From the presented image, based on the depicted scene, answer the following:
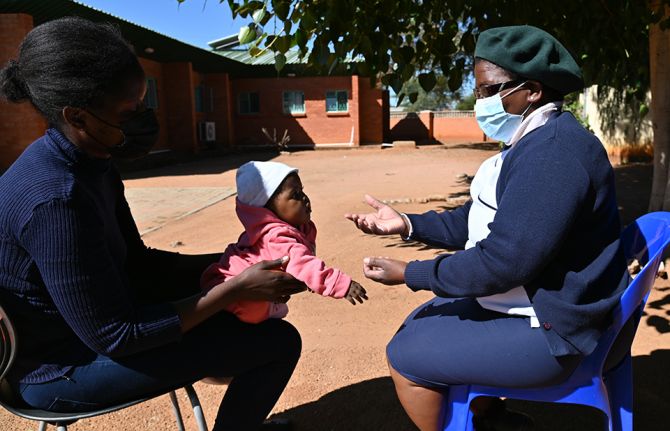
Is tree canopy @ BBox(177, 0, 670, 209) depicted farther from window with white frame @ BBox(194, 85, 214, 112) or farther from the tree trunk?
window with white frame @ BBox(194, 85, 214, 112)

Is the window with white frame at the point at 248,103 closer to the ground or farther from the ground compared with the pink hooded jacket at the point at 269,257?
farther from the ground

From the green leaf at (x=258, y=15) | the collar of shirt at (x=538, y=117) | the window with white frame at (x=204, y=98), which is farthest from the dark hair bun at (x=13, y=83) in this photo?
the window with white frame at (x=204, y=98)

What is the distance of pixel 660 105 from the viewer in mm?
5730

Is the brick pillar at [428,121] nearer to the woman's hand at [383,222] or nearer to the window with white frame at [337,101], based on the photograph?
the window with white frame at [337,101]

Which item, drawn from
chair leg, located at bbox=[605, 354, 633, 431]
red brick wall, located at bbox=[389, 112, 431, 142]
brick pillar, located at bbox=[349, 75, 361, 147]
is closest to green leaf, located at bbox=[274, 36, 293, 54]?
chair leg, located at bbox=[605, 354, 633, 431]

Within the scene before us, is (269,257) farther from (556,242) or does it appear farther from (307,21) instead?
(307,21)

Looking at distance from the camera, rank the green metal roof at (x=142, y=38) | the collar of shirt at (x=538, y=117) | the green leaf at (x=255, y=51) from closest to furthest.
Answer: the collar of shirt at (x=538, y=117) → the green leaf at (x=255, y=51) → the green metal roof at (x=142, y=38)

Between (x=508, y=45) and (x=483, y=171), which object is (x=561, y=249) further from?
(x=508, y=45)

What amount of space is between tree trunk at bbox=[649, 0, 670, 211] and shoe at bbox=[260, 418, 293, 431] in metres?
4.16

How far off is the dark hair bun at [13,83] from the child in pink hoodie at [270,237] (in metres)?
0.82

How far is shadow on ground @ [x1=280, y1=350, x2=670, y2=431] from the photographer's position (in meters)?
2.78

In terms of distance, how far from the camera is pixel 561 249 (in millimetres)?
1785

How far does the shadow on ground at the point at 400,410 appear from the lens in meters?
2.78

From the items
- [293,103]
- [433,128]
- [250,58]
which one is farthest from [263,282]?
[433,128]
